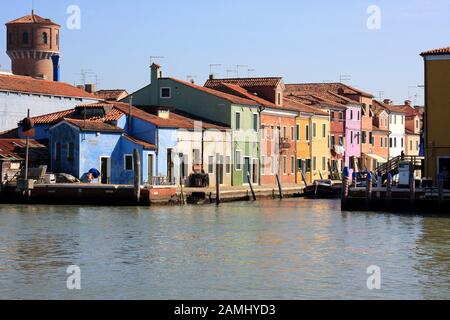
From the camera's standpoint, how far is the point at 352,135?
8525 cm

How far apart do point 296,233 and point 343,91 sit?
5111 centimetres

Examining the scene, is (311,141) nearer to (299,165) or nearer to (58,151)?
(299,165)

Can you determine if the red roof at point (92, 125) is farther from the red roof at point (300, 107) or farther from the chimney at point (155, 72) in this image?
the red roof at point (300, 107)

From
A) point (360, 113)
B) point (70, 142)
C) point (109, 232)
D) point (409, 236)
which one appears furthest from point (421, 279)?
point (360, 113)

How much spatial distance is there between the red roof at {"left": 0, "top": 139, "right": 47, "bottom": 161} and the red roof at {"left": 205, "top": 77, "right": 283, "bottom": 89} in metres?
17.5

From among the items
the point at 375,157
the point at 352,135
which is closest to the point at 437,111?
the point at 352,135

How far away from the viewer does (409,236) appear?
3638 centimetres

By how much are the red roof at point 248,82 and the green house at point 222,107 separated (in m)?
4.02

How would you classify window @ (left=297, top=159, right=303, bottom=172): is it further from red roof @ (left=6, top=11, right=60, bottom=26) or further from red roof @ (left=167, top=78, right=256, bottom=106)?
red roof @ (left=6, top=11, right=60, bottom=26)

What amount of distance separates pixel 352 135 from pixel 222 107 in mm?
23351

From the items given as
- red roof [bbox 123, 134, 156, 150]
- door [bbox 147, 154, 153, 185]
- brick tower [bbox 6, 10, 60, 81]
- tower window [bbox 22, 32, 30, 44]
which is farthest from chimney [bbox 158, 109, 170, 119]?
tower window [bbox 22, 32, 30, 44]

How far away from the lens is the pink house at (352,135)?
8381 centimetres

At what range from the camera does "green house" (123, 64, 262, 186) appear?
64.1 metres
